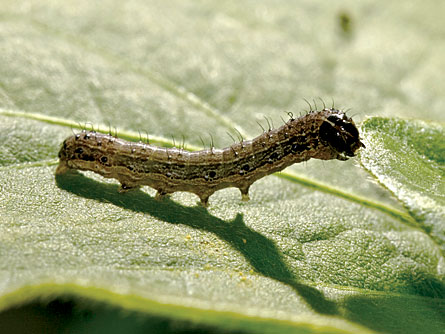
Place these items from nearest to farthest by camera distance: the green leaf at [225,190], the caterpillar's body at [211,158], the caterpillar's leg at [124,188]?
the green leaf at [225,190] → the caterpillar's leg at [124,188] → the caterpillar's body at [211,158]

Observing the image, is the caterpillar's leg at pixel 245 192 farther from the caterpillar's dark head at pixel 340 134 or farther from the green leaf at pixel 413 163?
the green leaf at pixel 413 163

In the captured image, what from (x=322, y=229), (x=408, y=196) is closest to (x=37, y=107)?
(x=322, y=229)

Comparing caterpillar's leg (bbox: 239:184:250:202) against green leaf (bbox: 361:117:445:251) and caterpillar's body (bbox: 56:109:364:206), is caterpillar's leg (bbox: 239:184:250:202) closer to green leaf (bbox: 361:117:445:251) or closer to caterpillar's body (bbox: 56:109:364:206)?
caterpillar's body (bbox: 56:109:364:206)

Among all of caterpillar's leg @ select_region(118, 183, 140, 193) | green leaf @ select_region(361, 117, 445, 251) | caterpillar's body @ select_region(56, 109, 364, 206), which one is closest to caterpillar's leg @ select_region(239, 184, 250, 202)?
caterpillar's body @ select_region(56, 109, 364, 206)

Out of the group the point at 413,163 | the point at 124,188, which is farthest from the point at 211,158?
the point at 413,163

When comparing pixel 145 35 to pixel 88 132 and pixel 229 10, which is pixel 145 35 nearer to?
pixel 229 10

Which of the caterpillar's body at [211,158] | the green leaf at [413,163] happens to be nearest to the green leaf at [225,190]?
the green leaf at [413,163]

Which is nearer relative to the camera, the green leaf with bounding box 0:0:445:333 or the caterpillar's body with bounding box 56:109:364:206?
the green leaf with bounding box 0:0:445:333

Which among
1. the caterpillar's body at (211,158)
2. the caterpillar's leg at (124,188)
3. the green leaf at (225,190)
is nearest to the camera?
the green leaf at (225,190)
